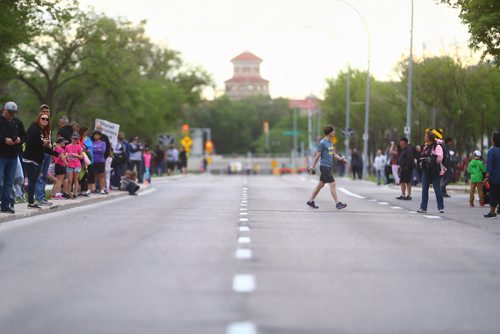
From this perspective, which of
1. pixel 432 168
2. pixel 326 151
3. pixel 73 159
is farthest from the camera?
pixel 73 159

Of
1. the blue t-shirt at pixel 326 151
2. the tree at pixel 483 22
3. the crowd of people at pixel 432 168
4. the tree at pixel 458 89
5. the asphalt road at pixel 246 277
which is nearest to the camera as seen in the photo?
the asphalt road at pixel 246 277

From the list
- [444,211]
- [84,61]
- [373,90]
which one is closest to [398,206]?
[444,211]

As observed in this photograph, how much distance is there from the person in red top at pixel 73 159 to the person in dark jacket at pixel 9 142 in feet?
18.7

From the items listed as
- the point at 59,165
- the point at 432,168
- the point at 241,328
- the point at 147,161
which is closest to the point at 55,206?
the point at 59,165

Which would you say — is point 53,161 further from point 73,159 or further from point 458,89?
point 458,89

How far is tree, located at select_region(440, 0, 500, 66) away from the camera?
1156 inches

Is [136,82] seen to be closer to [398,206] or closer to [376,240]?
A: [398,206]

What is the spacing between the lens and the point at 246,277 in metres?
9.93

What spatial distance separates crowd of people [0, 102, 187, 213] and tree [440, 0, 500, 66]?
1046 centimetres

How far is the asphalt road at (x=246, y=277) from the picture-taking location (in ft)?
24.9

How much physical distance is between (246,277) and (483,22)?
68.6 feet

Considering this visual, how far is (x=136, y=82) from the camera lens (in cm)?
7012

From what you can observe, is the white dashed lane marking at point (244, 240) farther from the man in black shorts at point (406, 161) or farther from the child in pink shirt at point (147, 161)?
the child in pink shirt at point (147, 161)

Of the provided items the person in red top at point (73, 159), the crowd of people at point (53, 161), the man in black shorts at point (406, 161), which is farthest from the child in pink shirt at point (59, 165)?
the man in black shorts at point (406, 161)
